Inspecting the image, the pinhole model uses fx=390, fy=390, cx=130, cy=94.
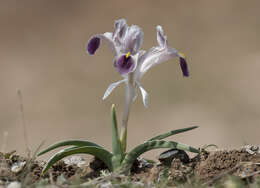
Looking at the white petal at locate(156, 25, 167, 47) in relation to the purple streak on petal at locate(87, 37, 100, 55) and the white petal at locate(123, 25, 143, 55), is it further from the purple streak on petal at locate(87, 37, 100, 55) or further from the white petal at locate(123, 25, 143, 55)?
the purple streak on petal at locate(87, 37, 100, 55)

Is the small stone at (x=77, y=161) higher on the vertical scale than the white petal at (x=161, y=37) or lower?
lower

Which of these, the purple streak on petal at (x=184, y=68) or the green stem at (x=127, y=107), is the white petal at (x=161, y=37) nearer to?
the purple streak on petal at (x=184, y=68)

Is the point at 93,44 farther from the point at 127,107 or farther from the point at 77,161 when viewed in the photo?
the point at 77,161

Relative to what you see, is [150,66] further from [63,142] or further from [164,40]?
[63,142]

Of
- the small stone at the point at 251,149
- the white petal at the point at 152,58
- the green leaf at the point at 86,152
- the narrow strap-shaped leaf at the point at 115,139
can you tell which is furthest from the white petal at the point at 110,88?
the small stone at the point at 251,149

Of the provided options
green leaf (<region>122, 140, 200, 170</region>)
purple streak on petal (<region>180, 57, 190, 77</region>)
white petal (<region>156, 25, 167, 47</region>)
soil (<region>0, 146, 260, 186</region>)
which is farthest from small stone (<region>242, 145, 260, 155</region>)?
white petal (<region>156, 25, 167, 47</region>)

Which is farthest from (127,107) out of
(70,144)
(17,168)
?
(17,168)

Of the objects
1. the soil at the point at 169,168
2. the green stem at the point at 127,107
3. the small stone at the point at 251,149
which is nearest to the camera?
the soil at the point at 169,168
